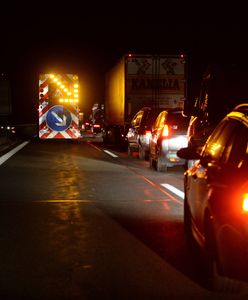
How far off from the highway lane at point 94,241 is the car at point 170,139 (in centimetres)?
197

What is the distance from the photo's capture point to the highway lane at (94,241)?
5977 mm

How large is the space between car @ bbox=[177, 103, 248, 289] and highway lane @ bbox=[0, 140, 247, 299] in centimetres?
41

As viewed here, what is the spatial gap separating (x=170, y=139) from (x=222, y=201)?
11.9 m

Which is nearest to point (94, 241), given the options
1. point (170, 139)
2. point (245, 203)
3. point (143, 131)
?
point (245, 203)

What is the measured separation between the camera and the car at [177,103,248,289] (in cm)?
497

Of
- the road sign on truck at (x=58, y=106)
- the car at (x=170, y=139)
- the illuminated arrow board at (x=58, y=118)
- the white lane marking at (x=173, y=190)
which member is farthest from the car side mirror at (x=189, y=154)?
the illuminated arrow board at (x=58, y=118)

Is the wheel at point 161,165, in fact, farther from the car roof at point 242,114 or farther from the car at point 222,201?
the car roof at point 242,114

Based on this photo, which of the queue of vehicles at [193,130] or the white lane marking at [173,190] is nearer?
the queue of vehicles at [193,130]

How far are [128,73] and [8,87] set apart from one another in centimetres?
686

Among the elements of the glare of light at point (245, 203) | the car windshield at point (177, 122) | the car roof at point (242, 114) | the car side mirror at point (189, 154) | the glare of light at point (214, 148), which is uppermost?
the car roof at point (242, 114)

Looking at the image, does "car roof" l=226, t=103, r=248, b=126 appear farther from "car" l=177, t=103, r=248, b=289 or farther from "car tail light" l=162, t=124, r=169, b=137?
"car tail light" l=162, t=124, r=169, b=137

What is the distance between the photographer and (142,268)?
22.0 ft

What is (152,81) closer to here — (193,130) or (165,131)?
(165,131)

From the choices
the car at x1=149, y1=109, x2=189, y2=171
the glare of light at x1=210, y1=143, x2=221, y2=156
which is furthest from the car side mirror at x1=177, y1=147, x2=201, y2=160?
the car at x1=149, y1=109, x2=189, y2=171
